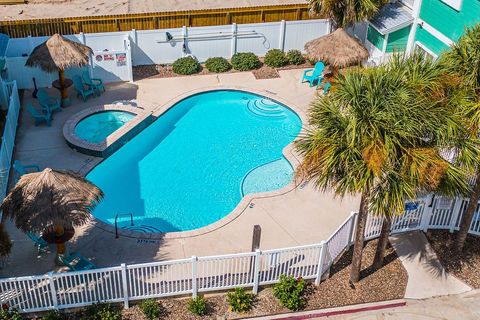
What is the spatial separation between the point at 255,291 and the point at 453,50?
764cm

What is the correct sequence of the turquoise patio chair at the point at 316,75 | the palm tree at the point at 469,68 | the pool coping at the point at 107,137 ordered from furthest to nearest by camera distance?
1. the turquoise patio chair at the point at 316,75
2. the pool coping at the point at 107,137
3. the palm tree at the point at 469,68

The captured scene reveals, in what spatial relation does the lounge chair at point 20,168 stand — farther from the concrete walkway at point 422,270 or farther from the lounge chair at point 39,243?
the concrete walkway at point 422,270

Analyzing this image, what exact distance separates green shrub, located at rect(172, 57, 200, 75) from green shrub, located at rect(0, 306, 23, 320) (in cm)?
1365

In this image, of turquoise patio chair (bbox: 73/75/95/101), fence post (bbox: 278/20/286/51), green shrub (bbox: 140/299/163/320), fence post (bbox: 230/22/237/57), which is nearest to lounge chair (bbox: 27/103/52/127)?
turquoise patio chair (bbox: 73/75/95/101)

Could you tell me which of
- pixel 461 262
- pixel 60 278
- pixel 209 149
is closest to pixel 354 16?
pixel 209 149

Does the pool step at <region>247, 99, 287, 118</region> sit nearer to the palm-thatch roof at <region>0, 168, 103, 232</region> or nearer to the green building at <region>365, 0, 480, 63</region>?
the green building at <region>365, 0, 480, 63</region>

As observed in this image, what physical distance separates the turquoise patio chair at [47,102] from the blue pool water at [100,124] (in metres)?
Answer: 1.20

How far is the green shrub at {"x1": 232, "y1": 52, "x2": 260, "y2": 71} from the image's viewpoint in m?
25.4

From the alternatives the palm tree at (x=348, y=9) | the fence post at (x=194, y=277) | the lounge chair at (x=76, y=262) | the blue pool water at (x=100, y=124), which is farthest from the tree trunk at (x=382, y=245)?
the palm tree at (x=348, y=9)

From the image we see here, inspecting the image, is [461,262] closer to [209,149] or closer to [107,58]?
[209,149]

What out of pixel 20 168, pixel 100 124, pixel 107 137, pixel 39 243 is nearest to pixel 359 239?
pixel 39 243

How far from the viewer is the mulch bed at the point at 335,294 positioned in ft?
47.5

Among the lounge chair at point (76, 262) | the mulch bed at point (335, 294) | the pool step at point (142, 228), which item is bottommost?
the pool step at point (142, 228)

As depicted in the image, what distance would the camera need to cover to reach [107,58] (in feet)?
78.2
